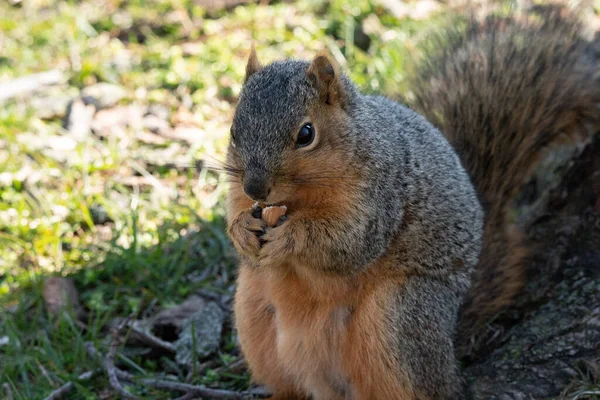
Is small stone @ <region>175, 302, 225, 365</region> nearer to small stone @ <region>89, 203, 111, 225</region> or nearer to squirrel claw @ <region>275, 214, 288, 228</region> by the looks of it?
squirrel claw @ <region>275, 214, 288, 228</region>

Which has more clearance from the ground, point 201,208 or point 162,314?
point 201,208

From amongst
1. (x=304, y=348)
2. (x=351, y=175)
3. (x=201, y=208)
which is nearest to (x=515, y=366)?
(x=304, y=348)

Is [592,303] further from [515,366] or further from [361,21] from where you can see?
[361,21]

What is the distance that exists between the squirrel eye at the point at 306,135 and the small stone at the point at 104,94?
246cm

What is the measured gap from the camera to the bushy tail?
278cm

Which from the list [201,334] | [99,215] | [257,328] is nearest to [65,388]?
[201,334]

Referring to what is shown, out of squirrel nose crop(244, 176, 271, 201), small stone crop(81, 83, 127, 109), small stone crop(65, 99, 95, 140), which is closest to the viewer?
squirrel nose crop(244, 176, 271, 201)

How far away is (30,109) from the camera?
423 cm

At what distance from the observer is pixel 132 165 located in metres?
3.85

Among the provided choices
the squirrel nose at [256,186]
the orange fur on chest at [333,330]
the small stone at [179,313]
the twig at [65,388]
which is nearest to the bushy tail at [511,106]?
the orange fur on chest at [333,330]

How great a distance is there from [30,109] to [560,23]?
9.34ft

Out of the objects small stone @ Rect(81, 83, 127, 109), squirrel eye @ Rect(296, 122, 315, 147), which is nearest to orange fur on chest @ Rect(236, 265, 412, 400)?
squirrel eye @ Rect(296, 122, 315, 147)

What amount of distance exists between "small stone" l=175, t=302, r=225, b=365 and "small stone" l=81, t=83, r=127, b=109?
5.78ft

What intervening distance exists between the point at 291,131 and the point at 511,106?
1111mm
